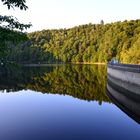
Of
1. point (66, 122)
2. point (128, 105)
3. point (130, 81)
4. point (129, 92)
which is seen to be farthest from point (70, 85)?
point (66, 122)

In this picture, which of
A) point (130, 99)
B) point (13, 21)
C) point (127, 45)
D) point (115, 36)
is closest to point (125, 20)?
point (115, 36)

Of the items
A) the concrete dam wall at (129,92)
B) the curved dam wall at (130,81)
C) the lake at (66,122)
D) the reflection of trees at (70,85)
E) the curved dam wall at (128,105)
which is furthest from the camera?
the reflection of trees at (70,85)

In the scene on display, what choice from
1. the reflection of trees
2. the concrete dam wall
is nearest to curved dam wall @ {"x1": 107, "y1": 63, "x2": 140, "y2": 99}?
the concrete dam wall

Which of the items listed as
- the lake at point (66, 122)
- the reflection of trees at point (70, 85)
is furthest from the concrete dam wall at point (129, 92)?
the reflection of trees at point (70, 85)

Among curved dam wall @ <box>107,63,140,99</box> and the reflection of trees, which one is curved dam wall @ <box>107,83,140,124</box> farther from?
the reflection of trees

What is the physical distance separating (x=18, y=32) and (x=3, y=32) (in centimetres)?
56

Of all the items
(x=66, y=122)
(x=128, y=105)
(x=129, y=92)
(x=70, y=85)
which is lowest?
(x=70, y=85)

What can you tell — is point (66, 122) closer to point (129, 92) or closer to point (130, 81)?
point (129, 92)

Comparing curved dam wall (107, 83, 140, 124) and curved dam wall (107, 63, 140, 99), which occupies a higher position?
curved dam wall (107, 63, 140, 99)

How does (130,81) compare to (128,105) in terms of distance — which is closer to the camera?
(128,105)

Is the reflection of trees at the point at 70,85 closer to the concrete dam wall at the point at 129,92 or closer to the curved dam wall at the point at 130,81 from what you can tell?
the concrete dam wall at the point at 129,92

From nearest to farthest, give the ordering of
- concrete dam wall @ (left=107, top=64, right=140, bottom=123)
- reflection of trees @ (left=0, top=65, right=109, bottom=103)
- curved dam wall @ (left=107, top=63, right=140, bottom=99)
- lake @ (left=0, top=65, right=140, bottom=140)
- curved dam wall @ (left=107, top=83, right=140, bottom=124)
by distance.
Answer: lake @ (left=0, top=65, right=140, bottom=140), curved dam wall @ (left=107, top=83, right=140, bottom=124), concrete dam wall @ (left=107, top=64, right=140, bottom=123), curved dam wall @ (left=107, top=63, right=140, bottom=99), reflection of trees @ (left=0, top=65, right=109, bottom=103)

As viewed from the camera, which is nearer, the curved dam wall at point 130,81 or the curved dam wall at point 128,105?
the curved dam wall at point 128,105

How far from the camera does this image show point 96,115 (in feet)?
124
